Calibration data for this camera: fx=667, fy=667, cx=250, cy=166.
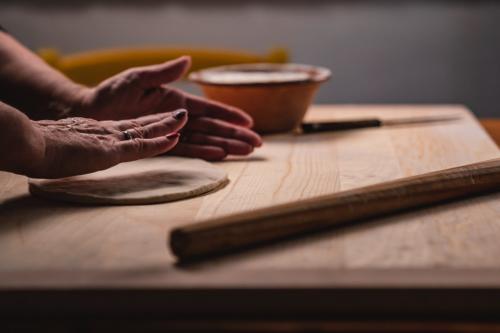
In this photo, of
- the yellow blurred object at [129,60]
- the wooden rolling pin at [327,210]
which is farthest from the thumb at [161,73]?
the yellow blurred object at [129,60]

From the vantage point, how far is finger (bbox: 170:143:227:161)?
1.18 m

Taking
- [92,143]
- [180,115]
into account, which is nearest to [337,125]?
[180,115]

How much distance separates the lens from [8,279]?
637 millimetres

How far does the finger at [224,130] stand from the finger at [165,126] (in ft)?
0.71

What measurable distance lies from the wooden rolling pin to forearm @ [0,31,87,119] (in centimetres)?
66

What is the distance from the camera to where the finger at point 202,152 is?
1.18 metres

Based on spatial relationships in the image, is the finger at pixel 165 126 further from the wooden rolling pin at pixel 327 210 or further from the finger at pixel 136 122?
the wooden rolling pin at pixel 327 210

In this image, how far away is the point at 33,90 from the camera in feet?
4.17

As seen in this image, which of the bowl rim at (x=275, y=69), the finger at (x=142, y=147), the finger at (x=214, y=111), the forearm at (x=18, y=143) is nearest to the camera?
the forearm at (x=18, y=143)

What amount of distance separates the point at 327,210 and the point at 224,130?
52 centimetres

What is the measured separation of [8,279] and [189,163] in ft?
1.62

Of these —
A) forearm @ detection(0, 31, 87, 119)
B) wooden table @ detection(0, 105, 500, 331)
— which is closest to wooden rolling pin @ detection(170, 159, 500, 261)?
wooden table @ detection(0, 105, 500, 331)

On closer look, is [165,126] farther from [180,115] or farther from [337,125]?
[337,125]
